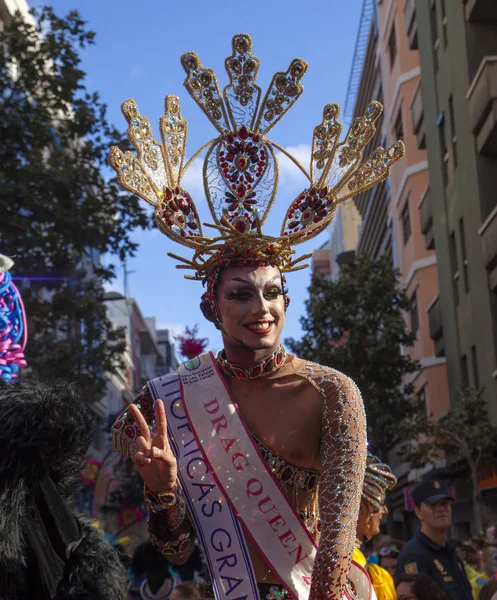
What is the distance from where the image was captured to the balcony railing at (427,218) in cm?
2669

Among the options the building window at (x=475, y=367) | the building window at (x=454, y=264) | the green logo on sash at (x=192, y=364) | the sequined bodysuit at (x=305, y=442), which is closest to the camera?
the sequined bodysuit at (x=305, y=442)

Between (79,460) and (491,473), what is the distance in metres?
19.7

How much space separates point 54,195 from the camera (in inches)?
593

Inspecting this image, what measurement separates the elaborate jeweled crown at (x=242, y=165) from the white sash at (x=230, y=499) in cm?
49

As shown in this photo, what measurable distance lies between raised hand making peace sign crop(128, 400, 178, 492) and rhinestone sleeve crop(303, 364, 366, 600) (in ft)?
1.54

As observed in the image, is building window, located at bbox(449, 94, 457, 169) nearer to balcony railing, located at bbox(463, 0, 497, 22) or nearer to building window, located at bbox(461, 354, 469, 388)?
balcony railing, located at bbox(463, 0, 497, 22)

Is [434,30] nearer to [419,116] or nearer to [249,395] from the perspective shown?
[419,116]

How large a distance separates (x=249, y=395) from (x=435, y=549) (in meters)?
3.72

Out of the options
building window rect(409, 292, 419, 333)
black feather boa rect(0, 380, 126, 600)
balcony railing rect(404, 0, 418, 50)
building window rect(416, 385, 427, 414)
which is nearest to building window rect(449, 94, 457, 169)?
balcony railing rect(404, 0, 418, 50)

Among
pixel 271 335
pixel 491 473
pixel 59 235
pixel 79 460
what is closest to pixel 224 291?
pixel 271 335

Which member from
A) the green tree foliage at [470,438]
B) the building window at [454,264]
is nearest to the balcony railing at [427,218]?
the building window at [454,264]

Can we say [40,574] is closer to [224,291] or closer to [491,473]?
[224,291]

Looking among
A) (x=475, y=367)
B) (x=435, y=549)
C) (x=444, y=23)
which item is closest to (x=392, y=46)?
(x=444, y=23)

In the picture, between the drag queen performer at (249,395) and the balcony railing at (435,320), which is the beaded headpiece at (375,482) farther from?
the balcony railing at (435,320)
